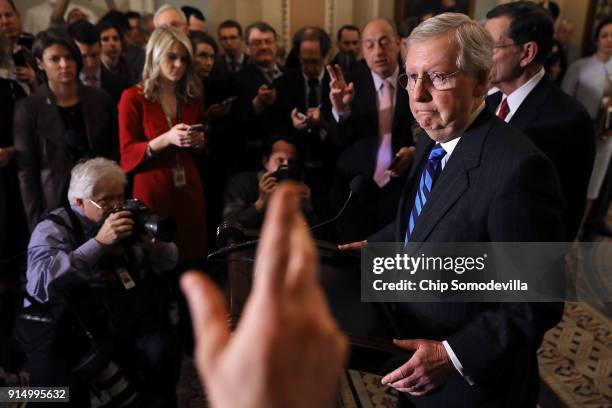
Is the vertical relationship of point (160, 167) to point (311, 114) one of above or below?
below

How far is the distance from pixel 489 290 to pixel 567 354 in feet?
6.36

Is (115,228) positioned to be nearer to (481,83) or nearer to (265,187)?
(265,187)

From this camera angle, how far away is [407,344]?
106cm

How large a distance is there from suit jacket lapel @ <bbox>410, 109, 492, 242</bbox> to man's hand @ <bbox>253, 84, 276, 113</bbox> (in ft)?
6.21

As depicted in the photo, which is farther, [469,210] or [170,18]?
[170,18]

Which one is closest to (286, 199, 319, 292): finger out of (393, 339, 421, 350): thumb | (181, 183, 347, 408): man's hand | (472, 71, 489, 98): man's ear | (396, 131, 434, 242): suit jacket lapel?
(181, 183, 347, 408): man's hand

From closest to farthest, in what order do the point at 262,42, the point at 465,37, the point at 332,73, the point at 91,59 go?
the point at 465,37, the point at 332,73, the point at 91,59, the point at 262,42

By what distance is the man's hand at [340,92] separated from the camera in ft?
8.27

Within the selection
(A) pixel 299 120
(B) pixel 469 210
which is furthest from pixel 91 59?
(B) pixel 469 210

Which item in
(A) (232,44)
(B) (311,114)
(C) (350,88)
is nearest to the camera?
(C) (350,88)

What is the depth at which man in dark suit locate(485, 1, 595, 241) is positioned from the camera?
172cm

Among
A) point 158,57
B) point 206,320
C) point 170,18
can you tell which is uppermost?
point 170,18

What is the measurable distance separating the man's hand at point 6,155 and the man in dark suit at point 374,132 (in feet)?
5.57

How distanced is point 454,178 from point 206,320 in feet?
2.90
